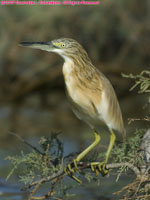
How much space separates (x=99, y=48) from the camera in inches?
363

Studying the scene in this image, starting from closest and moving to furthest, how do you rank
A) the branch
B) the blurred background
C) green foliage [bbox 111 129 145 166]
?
1. the branch
2. green foliage [bbox 111 129 145 166]
3. the blurred background

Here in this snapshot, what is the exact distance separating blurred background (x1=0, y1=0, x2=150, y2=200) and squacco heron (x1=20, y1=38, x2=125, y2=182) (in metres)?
4.10

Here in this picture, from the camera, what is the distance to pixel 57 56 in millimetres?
8891

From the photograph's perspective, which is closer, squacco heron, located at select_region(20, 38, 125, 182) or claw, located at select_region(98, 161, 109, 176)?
claw, located at select_region(98, 161, 109, 176)

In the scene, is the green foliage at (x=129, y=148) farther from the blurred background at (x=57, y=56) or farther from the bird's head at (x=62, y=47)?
the blurred background at (x=57, y=56)

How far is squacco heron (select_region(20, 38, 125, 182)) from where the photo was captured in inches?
157

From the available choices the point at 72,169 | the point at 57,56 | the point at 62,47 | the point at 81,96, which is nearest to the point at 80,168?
the point at 72,169

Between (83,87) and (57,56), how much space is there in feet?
16.1

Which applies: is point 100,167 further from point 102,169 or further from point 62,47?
point 62,47

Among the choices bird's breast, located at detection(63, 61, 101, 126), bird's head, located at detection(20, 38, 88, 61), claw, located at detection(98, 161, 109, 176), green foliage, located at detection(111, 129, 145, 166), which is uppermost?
bird's head, located at detection(20, 38, 88, 61)

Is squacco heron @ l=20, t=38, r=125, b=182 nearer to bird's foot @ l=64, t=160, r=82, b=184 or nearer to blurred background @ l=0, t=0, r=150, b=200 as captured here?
bird's foot @ l=64, t=160, r=82, b=184

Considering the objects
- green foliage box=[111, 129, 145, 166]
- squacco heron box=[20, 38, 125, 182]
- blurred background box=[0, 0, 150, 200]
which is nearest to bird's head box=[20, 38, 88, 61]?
squacco heron box=[20, 38, 125, 182]

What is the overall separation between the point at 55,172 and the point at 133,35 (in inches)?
206

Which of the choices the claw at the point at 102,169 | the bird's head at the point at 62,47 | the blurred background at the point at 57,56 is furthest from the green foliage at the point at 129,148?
the blurred background at the point at 57,56
